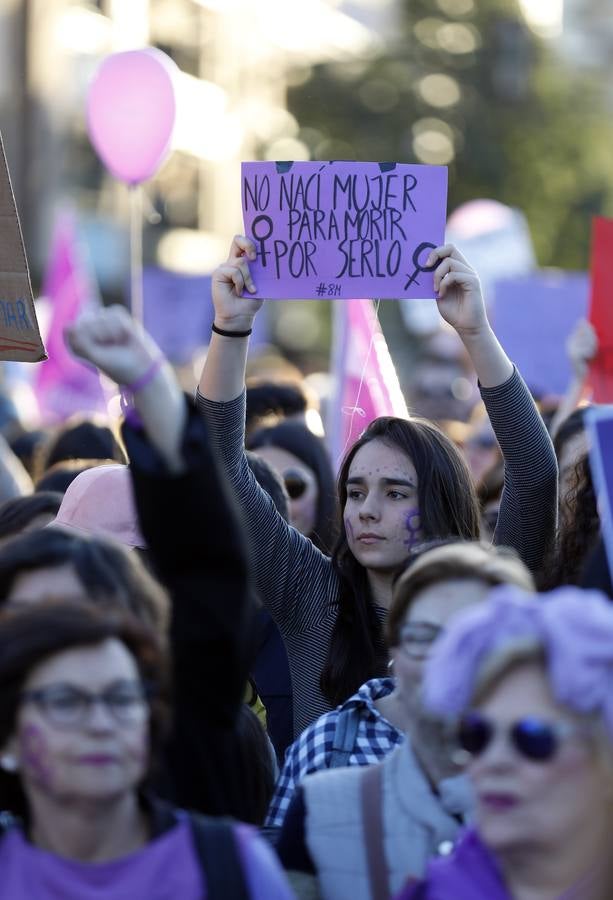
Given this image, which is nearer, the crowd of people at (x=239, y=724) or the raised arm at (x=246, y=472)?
the crowd of people at (x=239, y=724)

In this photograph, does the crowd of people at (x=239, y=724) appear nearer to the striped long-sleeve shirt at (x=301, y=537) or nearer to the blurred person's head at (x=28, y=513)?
the striped long-sleeve shirt at (x=301, y=537)

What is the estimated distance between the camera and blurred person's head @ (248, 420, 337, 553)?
16.3 feet

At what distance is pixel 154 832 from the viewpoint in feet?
7.39

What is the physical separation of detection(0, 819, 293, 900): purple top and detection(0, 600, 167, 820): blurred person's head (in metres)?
0.06

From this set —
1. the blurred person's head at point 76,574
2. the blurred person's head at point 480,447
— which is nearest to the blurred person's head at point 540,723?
the blurred person's head at point 76,574

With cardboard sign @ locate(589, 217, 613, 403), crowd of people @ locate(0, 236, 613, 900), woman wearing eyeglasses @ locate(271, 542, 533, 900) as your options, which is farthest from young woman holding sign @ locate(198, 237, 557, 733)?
cardboard sign @ locate(589, 217, 613, 403)

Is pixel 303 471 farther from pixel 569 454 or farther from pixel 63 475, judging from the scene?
pixel 569 454

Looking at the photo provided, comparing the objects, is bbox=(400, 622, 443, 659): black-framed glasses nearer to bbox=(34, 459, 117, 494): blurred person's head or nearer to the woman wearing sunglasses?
the woman wearing sunglasses

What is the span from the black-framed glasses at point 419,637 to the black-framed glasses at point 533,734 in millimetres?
406

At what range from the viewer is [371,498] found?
3.65 meters

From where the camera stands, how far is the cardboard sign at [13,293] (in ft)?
11.5

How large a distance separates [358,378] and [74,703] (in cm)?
345

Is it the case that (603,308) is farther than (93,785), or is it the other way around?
(603,308)

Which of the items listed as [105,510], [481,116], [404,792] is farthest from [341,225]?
[481,116]
